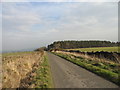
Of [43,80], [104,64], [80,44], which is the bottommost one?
[43,80]

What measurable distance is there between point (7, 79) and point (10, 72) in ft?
4.33

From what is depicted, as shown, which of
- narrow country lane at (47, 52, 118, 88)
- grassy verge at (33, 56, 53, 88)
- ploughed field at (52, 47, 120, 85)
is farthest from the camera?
ploughed field at (52, 47, 120, 85)

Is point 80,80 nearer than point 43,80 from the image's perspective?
Yes

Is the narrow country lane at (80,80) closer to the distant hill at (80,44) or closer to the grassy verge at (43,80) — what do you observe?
the grassy verge at (43,80)

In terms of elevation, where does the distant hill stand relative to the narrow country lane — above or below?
above

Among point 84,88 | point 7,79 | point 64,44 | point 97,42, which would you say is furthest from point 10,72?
point 97,42

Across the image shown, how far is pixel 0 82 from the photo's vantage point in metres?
10.9

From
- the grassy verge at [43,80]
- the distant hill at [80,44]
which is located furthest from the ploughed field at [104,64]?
the distant hill at [80,44]

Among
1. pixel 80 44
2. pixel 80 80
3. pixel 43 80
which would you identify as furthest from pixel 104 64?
pixel 80 44

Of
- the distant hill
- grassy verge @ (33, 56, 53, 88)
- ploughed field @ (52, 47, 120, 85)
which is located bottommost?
grassy verge @ (33, 56, 53, 88)

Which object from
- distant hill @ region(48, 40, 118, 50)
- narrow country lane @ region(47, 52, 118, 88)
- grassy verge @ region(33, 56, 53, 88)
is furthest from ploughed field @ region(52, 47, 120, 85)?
distant hill @ region(48, 40, 118, 50)

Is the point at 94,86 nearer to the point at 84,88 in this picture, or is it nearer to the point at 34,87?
the point at 84,88

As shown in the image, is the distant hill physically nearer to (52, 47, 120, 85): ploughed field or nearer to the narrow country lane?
(52, 47, 120, 85): ploughed field

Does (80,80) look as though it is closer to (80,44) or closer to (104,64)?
(104,64)
